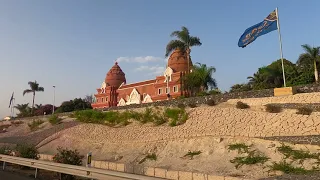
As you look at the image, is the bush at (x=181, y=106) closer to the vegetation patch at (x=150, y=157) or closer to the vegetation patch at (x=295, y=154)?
the vegetation patch at (x=150, y=157)

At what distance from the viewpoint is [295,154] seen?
1183 cm

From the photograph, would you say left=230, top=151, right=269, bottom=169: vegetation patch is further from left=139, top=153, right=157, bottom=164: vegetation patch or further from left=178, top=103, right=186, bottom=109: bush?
left=178, top=103, right=186, bottom=109: bush

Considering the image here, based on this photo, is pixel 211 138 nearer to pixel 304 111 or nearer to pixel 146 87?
pixel 304 111

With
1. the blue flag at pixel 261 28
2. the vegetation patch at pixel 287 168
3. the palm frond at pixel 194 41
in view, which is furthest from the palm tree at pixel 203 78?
the vegetation patch at pixel 287 168

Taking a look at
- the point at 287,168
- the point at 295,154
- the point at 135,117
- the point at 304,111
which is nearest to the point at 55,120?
the point at 135,117

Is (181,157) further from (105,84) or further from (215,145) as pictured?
(105,84)

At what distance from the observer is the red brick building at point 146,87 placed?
5306cm

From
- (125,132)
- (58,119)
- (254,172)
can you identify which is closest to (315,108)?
(254,172)

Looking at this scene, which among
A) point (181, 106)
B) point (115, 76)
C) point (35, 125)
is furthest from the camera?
point (115, 76)

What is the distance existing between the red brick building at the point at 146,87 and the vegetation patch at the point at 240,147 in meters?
32.3

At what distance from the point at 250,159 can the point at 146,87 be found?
48632 mm

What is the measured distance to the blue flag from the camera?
21750 mm

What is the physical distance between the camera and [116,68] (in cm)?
7731

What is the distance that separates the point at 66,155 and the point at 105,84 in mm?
62824
